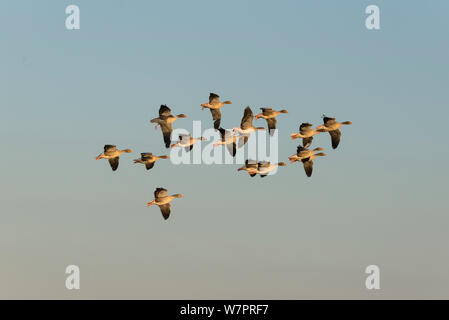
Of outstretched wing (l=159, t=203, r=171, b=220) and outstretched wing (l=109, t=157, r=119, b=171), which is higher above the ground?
outstretched wing (l=109, t=157, r=119, b=171)

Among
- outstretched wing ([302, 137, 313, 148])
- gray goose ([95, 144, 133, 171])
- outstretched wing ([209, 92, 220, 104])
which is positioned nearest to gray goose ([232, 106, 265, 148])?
outstretched wing ([209, 92, 220, 104])

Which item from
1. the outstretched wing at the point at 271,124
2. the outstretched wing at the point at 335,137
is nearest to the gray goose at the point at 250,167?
the outstretched wing at the point at 271,124

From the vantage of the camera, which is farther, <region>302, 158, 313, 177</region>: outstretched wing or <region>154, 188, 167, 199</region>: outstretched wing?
<region>302, 158, 313, 177</region>: outstretched wing

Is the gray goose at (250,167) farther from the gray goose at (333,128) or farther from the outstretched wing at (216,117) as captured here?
the gray goose at (333,128)

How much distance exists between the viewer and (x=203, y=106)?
44312mm

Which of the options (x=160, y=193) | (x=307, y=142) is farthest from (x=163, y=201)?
(x=307, y=142)

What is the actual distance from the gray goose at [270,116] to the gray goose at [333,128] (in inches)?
99.1

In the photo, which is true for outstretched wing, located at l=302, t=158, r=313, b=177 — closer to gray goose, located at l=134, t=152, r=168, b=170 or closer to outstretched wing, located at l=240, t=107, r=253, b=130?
outstretched wing, located at l=240, t=107, r=253, b=130

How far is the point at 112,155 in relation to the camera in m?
44.1

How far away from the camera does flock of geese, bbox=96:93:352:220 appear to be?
42.8 metres

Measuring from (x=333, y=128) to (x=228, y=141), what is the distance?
19.9ft
